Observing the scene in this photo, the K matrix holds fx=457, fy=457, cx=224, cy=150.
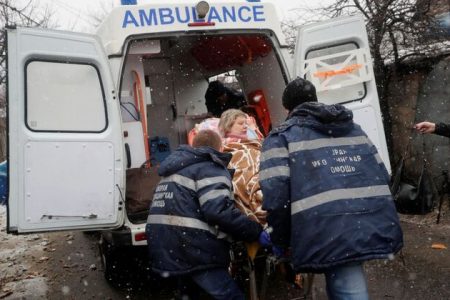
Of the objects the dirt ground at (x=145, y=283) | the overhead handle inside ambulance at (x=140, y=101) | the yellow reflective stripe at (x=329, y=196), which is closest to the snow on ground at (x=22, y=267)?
the dirt ground at (x=145, y=283)

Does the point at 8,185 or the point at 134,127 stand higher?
the point at 134,127

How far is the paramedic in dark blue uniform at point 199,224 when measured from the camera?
2848 mm

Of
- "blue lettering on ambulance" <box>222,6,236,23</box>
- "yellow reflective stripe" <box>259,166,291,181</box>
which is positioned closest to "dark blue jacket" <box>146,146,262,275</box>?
"yellow reflective stripe" <box>259,166,291,181</box>

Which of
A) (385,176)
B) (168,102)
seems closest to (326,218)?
(385,176)

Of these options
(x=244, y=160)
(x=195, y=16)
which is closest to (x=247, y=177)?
(x=244, y=160)

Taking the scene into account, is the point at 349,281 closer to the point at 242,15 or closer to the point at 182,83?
the point at 242,15

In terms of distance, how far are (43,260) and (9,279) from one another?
839 millimetres

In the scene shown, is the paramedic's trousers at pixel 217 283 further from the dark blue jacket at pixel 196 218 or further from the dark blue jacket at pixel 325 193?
the dark blue jacket at pixel 325 193

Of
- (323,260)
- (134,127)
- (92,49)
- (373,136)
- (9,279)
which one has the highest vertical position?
(92,49)

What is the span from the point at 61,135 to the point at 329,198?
89.4 inches

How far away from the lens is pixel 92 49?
380 cm

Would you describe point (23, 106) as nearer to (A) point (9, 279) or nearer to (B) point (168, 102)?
(A) point (9, 279)

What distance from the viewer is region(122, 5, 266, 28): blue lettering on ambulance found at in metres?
4.27

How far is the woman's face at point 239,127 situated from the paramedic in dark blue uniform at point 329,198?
168cm
